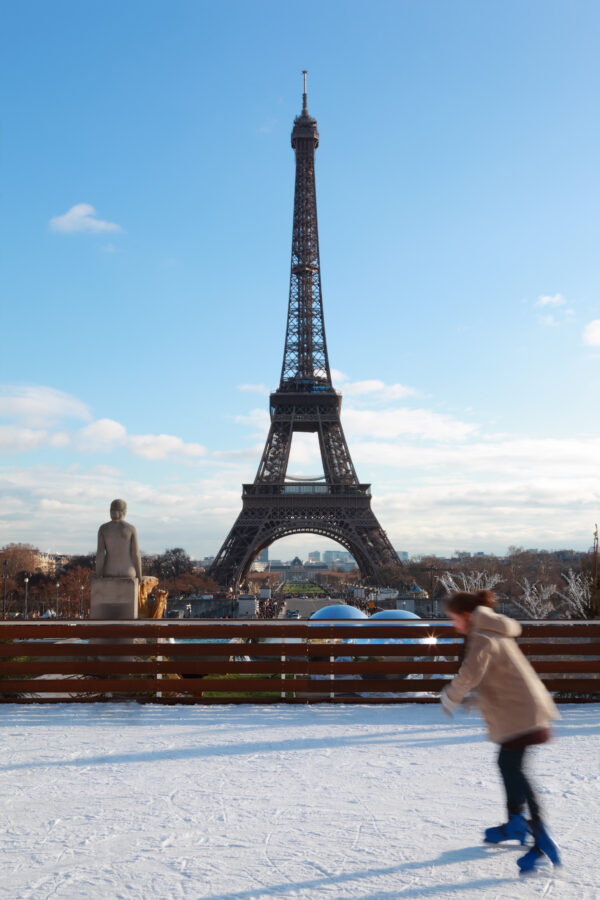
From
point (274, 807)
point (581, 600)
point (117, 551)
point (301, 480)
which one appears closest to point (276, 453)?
point (301, 480)

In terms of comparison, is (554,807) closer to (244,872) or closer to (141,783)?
(244,872)

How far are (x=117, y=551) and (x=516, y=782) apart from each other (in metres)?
6.86

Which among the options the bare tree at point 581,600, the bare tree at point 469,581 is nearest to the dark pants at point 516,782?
the bare tree at point 581,600

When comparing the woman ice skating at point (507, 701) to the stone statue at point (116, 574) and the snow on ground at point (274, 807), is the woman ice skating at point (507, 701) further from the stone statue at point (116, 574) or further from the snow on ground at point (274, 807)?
the stone statue at point (116, 574)

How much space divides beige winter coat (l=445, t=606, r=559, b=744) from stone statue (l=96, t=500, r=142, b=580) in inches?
255

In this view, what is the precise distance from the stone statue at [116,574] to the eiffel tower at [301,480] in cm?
4326

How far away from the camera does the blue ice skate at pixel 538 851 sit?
12.8ft

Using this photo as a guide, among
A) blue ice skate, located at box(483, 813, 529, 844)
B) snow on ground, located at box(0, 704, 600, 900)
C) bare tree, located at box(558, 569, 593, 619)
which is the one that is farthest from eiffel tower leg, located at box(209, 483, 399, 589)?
blue ice skate, located at box(483, 813, 529, 844)

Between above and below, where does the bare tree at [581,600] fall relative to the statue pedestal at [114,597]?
below

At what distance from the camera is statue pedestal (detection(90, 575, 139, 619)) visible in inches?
384

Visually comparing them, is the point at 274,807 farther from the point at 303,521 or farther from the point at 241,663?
the point at 303,521

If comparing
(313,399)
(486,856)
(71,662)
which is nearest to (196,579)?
(313,399)

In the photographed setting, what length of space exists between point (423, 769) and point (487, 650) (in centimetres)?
233

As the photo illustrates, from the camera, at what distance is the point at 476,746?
22.0 feet
